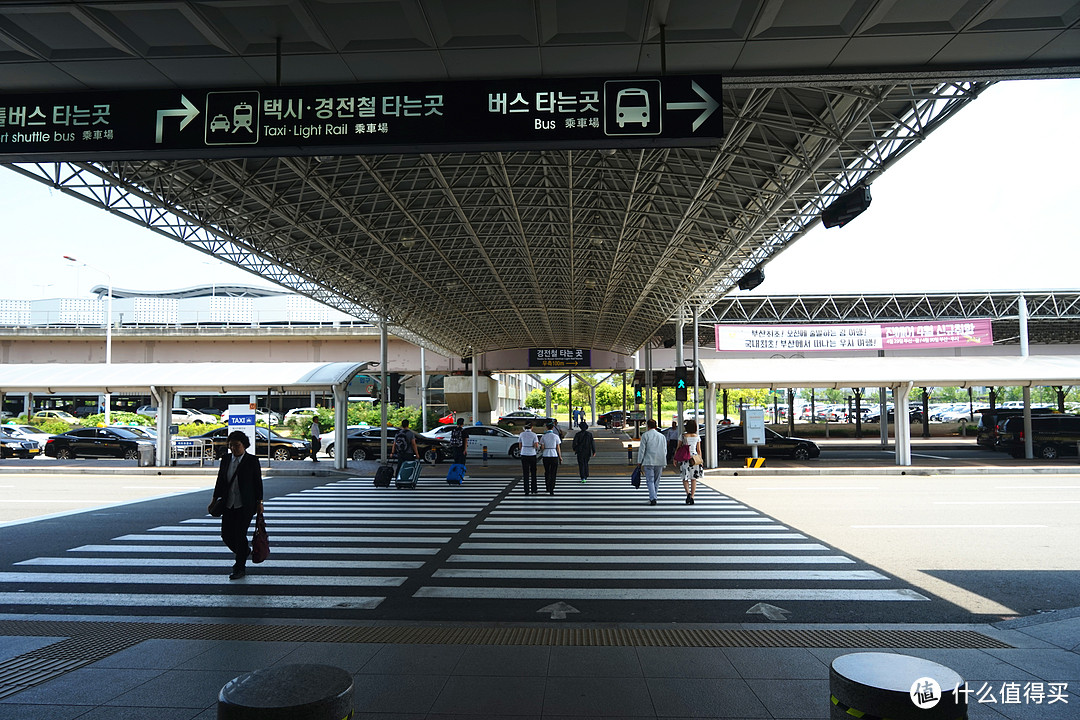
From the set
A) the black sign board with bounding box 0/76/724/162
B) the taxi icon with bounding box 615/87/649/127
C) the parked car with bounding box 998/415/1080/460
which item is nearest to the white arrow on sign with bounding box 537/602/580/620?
the black sign board with bounding box 0/76/724/162

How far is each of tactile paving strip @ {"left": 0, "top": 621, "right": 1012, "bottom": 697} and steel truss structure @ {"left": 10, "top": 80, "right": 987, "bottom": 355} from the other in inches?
250

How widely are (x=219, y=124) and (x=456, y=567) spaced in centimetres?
616

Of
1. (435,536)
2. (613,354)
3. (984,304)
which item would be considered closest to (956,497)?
(435,536)

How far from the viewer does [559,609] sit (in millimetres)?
7496

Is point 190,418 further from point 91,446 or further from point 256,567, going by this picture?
point 256,567

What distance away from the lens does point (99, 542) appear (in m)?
11.5

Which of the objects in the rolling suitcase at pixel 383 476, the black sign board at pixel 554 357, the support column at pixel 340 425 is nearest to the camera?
the rolling suitcase at pixel 383 476

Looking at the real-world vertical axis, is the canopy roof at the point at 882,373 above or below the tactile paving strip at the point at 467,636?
above

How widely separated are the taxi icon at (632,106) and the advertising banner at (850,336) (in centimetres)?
2253

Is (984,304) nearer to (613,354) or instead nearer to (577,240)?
(577,240)

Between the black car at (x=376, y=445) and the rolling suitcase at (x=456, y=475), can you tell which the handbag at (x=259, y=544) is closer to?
the rolling suitcase at (x=456, y=475)

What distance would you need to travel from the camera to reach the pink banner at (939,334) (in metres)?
32.0

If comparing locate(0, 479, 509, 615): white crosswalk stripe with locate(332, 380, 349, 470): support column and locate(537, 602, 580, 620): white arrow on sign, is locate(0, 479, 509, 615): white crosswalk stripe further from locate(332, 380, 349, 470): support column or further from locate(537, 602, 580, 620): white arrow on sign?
locate(332, 380, 349, 470): support column

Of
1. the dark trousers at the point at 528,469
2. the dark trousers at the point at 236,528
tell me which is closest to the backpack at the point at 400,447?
the dark trousers at the point at 528,469
